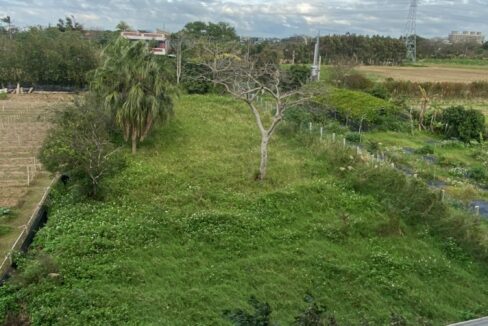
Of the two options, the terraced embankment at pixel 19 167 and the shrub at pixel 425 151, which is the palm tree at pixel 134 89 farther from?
the shrub at pixel 425 151

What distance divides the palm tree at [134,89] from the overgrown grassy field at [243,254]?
301 cm

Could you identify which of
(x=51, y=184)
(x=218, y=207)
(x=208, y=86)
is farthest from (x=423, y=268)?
(x=208, y=86)

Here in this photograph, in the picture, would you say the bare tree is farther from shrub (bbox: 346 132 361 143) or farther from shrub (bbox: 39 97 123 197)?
shrub (bbox: 39 97 123 197)

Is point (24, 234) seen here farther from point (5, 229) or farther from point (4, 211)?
point (4, 211)

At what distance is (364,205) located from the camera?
14.1 m

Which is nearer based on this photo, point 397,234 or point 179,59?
point 397,234

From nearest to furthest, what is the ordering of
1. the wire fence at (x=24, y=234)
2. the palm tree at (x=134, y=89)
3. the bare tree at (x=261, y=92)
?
the wire fence at (x=24, y=234) → the bare tree at (x=261, y=92) → the palm tree at (x=134, y=89)

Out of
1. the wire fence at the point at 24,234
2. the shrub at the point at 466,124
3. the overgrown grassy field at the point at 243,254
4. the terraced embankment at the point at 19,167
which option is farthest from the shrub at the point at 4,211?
the shrub at the point at 466,124

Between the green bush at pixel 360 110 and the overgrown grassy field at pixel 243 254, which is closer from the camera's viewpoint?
the overgrown grassy field at pixel 243 254

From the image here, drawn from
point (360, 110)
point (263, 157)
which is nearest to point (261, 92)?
point (360, 110)

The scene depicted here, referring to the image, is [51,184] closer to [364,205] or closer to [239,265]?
[239,265]

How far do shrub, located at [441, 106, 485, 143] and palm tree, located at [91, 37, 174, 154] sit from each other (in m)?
15.8

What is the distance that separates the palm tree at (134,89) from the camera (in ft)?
61.3

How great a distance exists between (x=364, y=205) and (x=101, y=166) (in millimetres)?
7785
